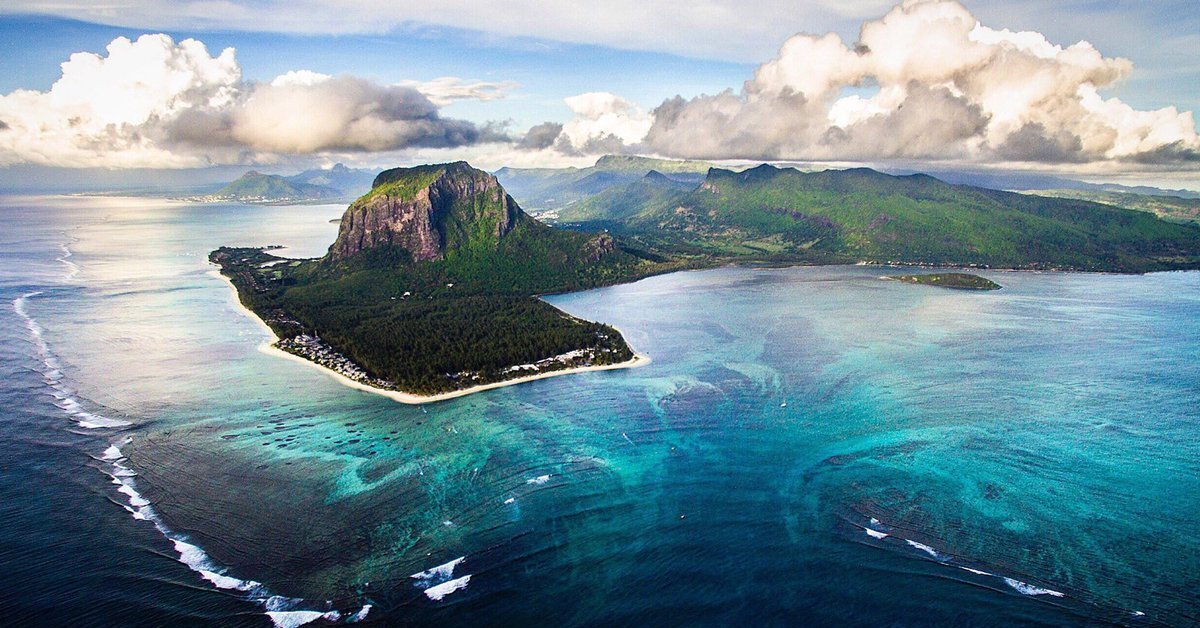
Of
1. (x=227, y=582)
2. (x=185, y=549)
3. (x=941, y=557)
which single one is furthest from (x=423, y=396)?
(x=941, y=557)

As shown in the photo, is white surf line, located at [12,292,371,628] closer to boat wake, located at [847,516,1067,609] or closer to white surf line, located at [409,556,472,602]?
white surf line, located at [409,556,472,602]

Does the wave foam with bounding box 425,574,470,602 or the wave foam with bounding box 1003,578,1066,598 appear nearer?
the wave foam with bounding box 1003,578,1066,598

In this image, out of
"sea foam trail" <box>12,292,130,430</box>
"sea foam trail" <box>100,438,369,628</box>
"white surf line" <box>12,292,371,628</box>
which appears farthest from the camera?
"sea foam trail" <box>12,292,130,430</box>

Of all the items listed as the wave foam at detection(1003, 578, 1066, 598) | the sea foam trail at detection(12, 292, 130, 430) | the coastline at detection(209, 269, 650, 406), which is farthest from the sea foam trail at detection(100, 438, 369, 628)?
the wave foam at detection(1003, 578, 1066, 598)

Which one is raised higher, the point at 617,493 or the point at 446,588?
the point at 617,493

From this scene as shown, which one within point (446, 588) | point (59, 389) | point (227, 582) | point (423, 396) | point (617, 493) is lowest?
point (446, 588)

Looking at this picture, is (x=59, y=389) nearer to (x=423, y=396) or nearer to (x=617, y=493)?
(x=423, y=396)
